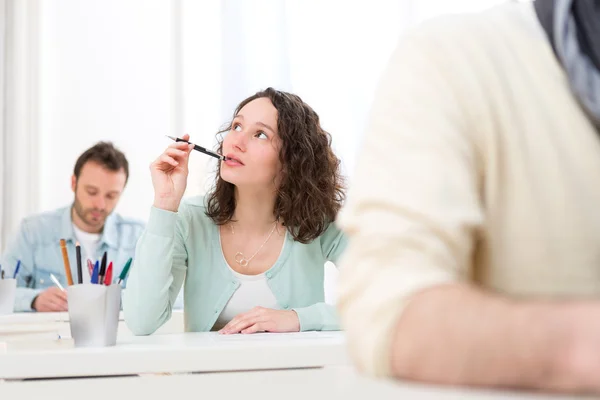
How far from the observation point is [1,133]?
4.04 metres

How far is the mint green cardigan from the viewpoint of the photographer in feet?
5.71

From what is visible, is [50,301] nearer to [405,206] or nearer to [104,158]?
[104,158]

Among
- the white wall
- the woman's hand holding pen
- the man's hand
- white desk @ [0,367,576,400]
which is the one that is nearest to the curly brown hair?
the woman's hand holding pen

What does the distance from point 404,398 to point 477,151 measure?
0.30 m

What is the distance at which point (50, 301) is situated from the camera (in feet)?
8.84

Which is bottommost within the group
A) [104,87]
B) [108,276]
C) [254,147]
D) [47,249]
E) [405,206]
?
[47,249]

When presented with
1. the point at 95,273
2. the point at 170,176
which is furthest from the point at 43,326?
the point at 95,273

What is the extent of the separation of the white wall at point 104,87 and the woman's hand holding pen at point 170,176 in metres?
1.97

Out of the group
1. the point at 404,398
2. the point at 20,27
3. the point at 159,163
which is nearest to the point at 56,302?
the point at 159,163

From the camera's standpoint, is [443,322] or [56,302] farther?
[56,302]

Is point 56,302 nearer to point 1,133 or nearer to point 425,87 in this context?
point 1,133

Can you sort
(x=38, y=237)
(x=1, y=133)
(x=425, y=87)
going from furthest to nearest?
(x=1, y=133), (x=38, y=237), (x=425, y=87)

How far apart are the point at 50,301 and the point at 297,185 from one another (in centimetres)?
110

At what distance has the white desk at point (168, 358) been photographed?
111cm
